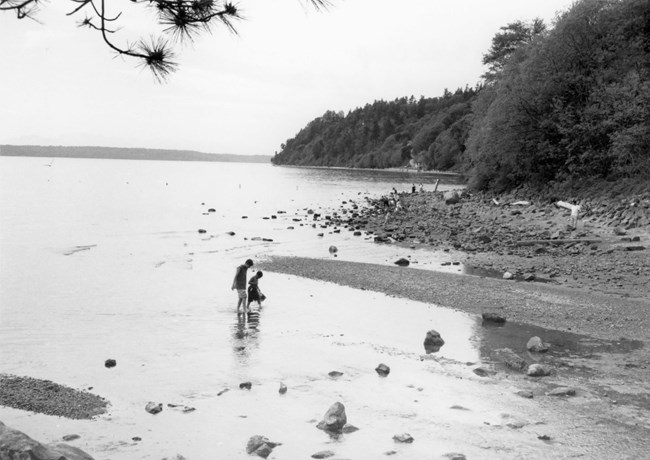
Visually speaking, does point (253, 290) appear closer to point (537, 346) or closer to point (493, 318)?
point (493, 318)

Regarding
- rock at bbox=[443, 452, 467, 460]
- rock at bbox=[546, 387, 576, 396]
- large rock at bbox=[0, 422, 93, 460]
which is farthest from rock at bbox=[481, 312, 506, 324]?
large rock at bbox=[0, 422, 93, 460]

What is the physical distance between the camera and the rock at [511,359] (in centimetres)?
1395

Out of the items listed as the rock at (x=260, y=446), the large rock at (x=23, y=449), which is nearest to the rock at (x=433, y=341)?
the rock at (x=260, y=446)

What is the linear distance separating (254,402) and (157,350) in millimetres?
4833

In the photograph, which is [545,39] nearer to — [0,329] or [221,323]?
[221,323]

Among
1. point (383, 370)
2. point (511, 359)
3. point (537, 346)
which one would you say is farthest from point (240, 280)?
point (537, 346)

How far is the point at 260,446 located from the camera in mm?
10094

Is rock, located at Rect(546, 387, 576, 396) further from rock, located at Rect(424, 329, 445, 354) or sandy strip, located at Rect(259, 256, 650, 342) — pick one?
sandy strip, located at Rect(259, 256, 650, 342)

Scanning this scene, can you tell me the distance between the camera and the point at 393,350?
1576 cm

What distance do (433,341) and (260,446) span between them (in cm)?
721

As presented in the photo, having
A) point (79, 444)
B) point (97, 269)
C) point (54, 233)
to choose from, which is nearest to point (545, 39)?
point (97, 269)

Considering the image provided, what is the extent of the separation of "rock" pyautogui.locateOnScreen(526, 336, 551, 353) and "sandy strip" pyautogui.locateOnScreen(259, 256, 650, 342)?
2.21 metres

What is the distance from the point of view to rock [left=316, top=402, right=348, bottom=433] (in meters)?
10.9

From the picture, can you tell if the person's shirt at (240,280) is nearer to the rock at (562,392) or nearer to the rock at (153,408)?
the rock at (153,408)
